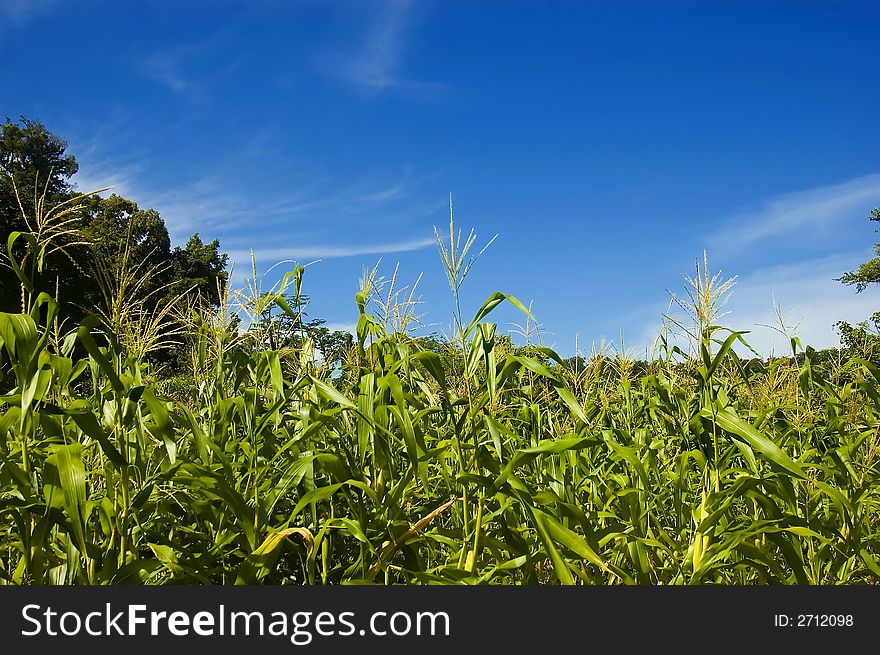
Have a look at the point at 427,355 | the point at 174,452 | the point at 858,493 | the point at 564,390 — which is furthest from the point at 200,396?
the point at 858,493

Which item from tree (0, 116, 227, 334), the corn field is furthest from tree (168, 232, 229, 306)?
the corn field

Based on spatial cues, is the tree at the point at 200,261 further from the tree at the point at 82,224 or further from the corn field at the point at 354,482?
the corn field at the point at 354,482

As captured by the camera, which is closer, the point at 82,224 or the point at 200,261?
the point at 82,224

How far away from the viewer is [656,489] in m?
3.00

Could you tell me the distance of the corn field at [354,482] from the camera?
6.44ft

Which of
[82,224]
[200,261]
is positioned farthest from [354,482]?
[200,261]

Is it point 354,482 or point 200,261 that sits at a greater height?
point 200,261

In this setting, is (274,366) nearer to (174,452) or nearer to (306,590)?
(174,452)

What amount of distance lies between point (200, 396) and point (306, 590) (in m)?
1.37

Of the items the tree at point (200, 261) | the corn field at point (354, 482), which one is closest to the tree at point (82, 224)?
the tree at point (200, 261)

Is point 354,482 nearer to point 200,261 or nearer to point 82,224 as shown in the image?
point 82,224

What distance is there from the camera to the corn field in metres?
1.96

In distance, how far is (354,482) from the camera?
2.06 metres

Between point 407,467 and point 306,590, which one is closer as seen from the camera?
point 306,590
